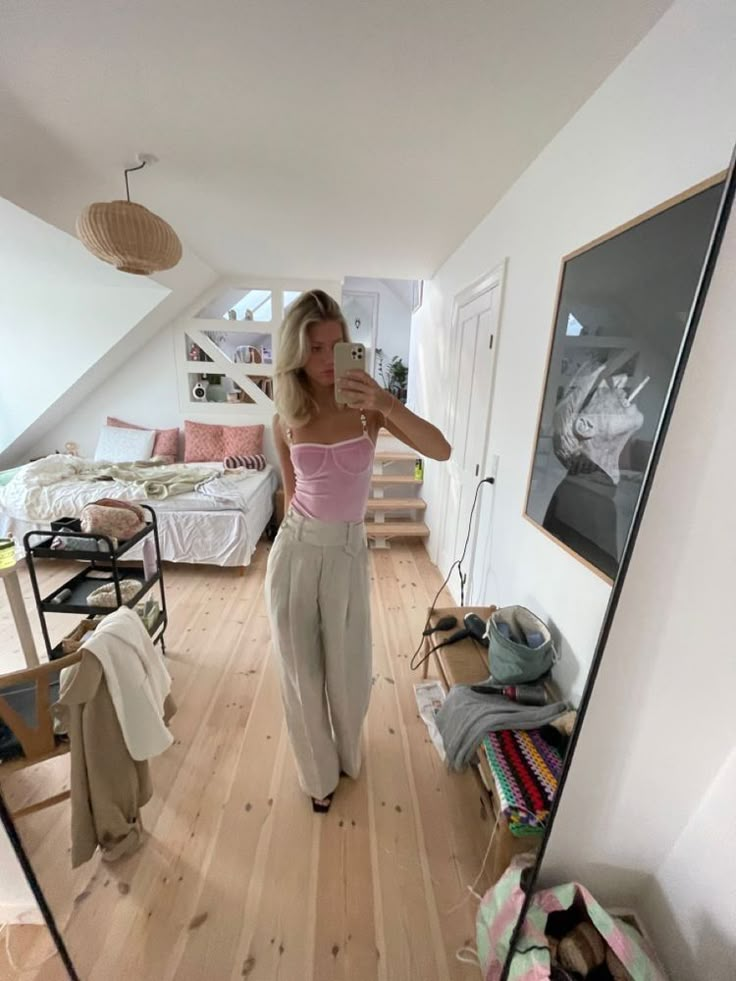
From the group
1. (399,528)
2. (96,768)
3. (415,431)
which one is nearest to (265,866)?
(96,768)

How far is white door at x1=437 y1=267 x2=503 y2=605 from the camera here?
178cm

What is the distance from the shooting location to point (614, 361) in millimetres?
694

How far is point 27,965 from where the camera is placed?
769 mm

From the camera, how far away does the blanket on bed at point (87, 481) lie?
1026 millimetres

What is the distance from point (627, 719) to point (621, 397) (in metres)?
0.60

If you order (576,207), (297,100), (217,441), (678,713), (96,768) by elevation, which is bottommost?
(96,768)

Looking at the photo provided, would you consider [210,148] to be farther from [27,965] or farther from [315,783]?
[27,965]

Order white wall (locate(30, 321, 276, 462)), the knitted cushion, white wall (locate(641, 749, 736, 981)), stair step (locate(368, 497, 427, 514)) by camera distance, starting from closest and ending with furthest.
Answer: white wall (locate(641, 749, 736, 981)), the knitted cushion, stair step (locate(368, 497, 427, 514)), white wall (locate(30, 321, 276, 462))

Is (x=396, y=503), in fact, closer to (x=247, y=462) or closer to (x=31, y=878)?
(x=247, y=462)

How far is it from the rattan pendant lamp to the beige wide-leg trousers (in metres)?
1.31

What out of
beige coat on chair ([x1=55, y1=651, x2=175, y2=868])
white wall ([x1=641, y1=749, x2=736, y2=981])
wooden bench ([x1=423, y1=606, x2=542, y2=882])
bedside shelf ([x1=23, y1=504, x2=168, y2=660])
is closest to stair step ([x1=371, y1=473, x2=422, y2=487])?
wooden bench ([x1=423, y1=606, x2=542, y2=882])

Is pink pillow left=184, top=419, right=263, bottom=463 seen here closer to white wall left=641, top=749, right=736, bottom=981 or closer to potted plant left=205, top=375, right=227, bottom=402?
potted plant left=205, top=375, right=227, bottom=402

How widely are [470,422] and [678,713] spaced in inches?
61.0

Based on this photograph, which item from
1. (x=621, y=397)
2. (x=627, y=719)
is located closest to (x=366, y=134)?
(x=621, y=397)
